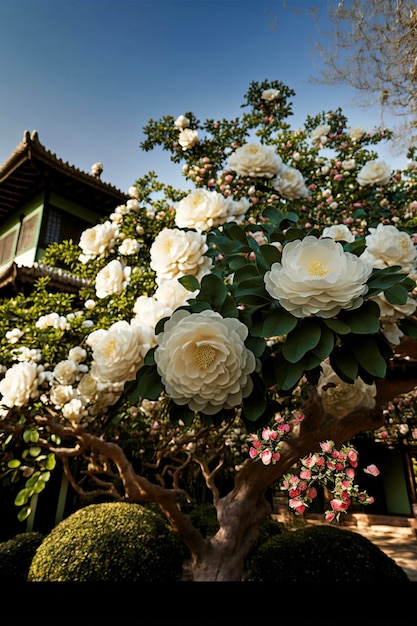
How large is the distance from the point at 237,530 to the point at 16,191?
324 inches

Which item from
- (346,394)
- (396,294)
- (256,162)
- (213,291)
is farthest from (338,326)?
(346,394)

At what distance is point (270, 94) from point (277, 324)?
4021mm

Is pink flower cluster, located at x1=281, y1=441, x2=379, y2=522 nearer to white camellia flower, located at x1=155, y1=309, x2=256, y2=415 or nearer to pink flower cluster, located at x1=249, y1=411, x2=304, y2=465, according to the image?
pink flower cluster, located at x1=249, y1=411, x2=304, y2=465

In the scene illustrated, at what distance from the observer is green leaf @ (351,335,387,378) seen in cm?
100

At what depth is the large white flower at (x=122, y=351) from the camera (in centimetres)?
134

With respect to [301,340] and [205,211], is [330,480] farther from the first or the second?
[205,211]

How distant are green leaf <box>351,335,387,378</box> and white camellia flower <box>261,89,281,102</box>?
3.99 metres

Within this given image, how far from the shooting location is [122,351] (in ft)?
4.39

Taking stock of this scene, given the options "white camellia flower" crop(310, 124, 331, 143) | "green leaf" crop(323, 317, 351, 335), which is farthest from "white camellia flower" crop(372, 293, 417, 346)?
"white camellia flower" crop(310, 124, 331, 143)

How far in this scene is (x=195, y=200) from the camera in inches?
71.4

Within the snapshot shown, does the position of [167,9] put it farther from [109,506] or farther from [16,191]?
[16,191]

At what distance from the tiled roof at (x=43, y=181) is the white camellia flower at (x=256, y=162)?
607 centimetres

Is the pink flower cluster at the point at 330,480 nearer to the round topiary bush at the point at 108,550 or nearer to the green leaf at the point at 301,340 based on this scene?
the green leaf at the point at 301,340

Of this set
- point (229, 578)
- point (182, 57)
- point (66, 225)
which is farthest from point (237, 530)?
point (66, 225)
